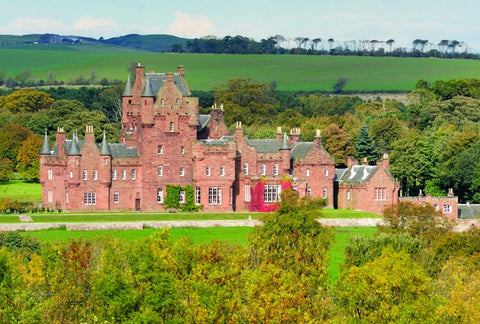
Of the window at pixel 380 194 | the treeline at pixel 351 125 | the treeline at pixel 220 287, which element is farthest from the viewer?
the treeline at pixel 351 125

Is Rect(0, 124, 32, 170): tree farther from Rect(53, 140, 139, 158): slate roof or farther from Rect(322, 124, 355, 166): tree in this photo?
Rect(322, 124, 355, 166): tree

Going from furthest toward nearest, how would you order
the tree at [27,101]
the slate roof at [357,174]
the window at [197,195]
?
the tree at [27,101] → the slate roof at [357,174] → the window at [197,195]

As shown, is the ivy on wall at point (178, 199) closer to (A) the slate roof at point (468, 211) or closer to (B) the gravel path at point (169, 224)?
(B) the gravel path at point (169, 224)

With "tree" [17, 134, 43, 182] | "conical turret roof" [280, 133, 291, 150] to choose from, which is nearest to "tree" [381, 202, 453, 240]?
"conical turret roof" [280, 133, 291, 150]

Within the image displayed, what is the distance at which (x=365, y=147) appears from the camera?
4141 inches

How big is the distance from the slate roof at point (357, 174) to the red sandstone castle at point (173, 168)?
2.93 feet

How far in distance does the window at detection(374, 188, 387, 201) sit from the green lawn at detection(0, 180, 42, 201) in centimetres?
2487

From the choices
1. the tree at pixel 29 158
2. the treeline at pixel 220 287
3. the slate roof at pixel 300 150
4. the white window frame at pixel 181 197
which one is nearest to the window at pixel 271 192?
the slate roof at pixel 300 150

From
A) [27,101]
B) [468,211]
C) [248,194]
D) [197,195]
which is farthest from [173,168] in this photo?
[27,101]

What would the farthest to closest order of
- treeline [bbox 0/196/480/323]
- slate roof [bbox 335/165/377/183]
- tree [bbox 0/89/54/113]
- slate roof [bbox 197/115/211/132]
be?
tree [bbox 0/89/54/113] → slate roof [bbox 197/115/211/132] → slate roof [bbox 335/165/377/183] → treeline [bbox 0/196/480/323]

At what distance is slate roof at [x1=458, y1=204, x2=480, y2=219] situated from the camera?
9000cm

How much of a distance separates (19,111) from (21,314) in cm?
10470

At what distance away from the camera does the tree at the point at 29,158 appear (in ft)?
353

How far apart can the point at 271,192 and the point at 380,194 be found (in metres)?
7.83
